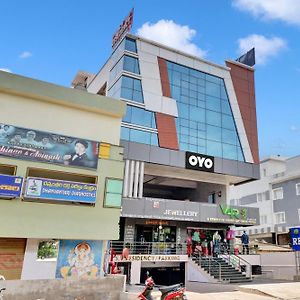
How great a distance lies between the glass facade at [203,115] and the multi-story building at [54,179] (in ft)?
39.3

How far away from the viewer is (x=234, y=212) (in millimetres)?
30109

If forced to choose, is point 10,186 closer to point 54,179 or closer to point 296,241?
point 54,179

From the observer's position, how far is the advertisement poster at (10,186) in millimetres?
15117

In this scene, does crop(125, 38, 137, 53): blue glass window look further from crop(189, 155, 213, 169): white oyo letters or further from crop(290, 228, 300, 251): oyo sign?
crop(290, 228, 300, 251): oyo sign

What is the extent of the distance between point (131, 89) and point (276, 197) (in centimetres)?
2607

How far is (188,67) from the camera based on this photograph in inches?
1240

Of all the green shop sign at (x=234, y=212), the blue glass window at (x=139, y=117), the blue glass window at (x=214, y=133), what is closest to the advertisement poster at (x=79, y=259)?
the blue glass window at (x=139, y=117)

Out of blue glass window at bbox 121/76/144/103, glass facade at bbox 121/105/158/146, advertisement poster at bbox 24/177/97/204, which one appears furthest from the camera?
blue glass window at bbox 121/76/144/103

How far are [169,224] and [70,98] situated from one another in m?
16.2

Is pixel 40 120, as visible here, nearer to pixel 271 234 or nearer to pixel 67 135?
pixel 67 135

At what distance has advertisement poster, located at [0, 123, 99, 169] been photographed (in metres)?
16.0

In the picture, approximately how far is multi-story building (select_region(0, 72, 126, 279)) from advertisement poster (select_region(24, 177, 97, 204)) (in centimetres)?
5

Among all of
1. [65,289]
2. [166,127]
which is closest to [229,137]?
[166,127]

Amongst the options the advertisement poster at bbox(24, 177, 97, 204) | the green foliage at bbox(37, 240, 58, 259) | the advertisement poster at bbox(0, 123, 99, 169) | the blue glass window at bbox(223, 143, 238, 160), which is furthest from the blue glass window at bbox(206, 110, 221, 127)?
the green foliage at bbox(37, 240, 58, 259)
